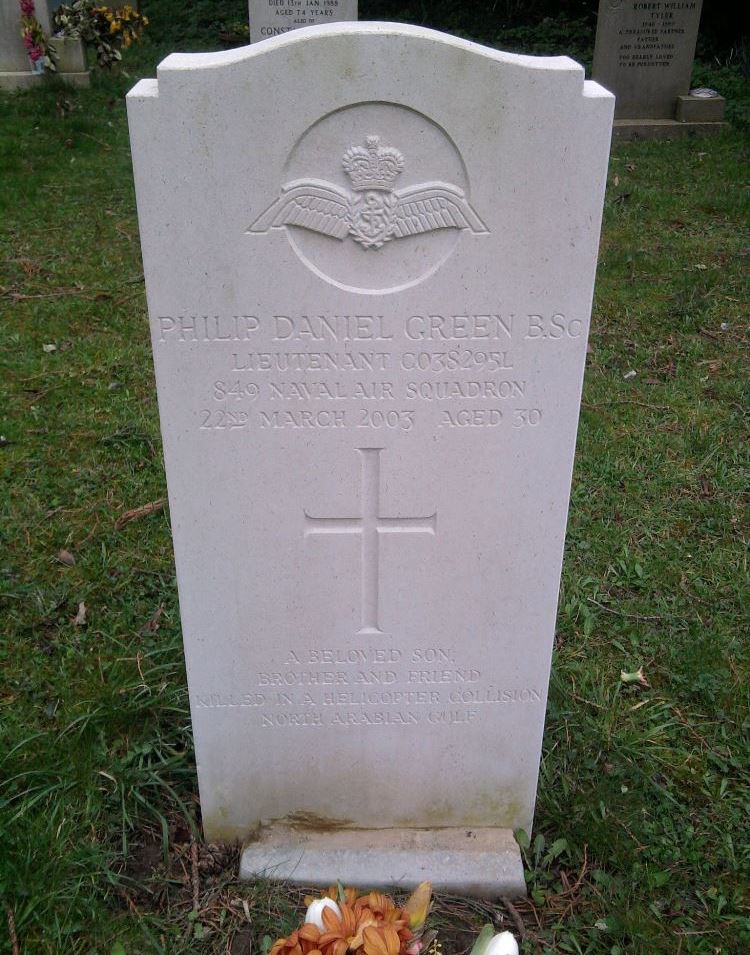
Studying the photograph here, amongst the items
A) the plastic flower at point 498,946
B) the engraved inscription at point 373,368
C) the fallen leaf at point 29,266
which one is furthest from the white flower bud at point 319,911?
the fallen leaf at point 29,266

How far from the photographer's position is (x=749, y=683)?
3.20m

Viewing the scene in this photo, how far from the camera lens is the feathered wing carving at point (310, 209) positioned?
1863mm

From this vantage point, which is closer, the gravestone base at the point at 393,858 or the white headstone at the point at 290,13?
the gravestone base at the point at 393,858

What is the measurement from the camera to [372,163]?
1841 millimetres

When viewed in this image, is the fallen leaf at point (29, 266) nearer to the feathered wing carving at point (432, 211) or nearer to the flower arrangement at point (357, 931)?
the feathered wing carving at point (432, 211)

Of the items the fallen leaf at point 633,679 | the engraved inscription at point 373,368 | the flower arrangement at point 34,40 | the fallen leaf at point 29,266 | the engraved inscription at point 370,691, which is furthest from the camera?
the flower arrangement at point 34,40

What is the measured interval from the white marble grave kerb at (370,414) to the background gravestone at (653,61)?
27.3 ft

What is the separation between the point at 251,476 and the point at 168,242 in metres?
0.58

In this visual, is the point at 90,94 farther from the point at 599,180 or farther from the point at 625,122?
the point at 599,180

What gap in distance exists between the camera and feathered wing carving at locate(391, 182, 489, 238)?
188 centimetres

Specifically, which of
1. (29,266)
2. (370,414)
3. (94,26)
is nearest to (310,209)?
(370,414)

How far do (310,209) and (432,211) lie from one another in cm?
26

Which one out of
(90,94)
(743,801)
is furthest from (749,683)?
(90,94)

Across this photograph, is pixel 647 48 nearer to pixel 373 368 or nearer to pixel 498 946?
pixel 373 368
